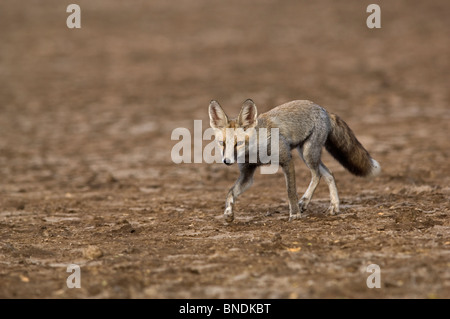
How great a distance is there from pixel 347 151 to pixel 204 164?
4.42 metres

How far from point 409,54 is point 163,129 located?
10629 millimetres

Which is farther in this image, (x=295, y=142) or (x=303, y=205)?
(x=303, y=205)

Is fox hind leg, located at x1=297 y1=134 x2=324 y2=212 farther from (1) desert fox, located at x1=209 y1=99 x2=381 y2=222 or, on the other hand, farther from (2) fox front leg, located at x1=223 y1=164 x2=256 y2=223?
(2) fox front leg, located at x1=223 y1=164 x2=256 y2=223

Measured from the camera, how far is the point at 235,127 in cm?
728

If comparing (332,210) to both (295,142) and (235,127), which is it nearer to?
(295,142)

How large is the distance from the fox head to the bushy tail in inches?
52.5

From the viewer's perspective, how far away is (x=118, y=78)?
21.5m

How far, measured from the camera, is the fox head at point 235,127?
711cm

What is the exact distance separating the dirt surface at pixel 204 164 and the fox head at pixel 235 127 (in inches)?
35.5

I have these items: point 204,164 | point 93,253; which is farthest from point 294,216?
point 204,164

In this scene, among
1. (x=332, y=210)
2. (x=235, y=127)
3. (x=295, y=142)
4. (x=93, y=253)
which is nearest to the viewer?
(x=93, y=253)

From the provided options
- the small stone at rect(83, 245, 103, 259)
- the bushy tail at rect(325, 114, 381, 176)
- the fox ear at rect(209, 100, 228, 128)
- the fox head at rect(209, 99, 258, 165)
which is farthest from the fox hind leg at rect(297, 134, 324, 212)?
the small stone at rect(83, 245, 103, 259)

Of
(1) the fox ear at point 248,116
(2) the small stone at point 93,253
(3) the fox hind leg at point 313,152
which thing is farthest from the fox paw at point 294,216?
(2) the small stone at point 93,253
